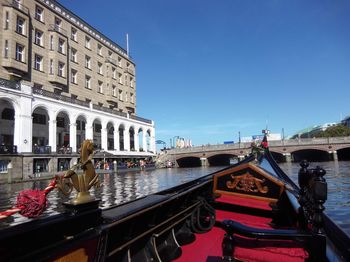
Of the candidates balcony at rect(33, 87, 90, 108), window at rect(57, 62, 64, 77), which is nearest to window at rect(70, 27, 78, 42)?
window at rect(57, 62, 64, 77)

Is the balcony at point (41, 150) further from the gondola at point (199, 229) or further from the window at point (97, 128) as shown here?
the gondola at point (199, 229)

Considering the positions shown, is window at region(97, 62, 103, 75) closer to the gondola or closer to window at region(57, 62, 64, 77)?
window at region(57, 62, 64, 77)

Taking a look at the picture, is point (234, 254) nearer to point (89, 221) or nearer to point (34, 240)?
point (89, 221)

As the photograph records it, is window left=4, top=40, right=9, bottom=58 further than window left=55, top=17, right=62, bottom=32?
No

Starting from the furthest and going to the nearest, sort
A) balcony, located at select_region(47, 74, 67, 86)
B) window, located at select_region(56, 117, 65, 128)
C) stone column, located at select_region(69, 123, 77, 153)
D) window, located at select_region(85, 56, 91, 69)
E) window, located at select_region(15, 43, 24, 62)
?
window, located at select_region(85, 56, 91, 69), window, located at select_region(56, 117, 65, 128), stone column, located at select_region(69, 123, 77, 153), balcony, located at select_region(47, 74, 67, 86), window, located at select_region(15, 43, 24, 62)

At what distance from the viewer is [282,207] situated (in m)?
4.69

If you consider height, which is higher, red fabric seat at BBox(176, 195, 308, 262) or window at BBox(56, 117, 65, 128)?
window at BBox(56, 117, 65, 128)

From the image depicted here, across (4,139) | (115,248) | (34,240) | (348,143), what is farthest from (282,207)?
(348,143)

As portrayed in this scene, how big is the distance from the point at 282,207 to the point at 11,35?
27973 mm

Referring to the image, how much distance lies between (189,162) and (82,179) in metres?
64.3

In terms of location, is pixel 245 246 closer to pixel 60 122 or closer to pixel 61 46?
pixel 60 122

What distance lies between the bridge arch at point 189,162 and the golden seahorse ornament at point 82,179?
5868cm

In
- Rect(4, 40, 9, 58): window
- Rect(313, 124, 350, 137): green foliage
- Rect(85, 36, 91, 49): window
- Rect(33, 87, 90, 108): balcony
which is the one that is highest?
Rect(85, 36, 91, 49): window

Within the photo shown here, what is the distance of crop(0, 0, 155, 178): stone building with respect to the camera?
2558 cm
